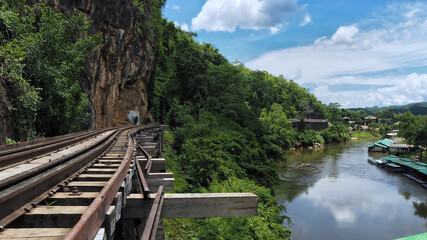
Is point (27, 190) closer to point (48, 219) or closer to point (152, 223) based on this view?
point (48, 219)

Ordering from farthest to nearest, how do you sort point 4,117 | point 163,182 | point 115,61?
point 115,61, point 4,117, point 163,182

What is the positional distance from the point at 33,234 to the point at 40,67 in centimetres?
1136

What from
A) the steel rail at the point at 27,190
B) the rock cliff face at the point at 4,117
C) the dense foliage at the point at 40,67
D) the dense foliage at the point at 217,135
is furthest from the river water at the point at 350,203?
the steel rail at the point at 27,190

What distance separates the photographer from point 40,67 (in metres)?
11.2

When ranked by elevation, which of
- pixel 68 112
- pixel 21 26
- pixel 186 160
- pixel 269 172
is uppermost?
pixel 21 26

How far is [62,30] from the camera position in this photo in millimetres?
12102

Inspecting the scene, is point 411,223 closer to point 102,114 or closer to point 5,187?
point 5,187

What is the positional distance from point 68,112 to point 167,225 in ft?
25.6

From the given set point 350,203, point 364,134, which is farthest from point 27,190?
point 364,134

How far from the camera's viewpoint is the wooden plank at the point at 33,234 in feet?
6.48

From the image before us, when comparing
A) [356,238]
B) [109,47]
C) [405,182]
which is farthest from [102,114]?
[405,182]

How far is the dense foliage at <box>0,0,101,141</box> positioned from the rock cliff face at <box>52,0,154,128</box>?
3.41 meters

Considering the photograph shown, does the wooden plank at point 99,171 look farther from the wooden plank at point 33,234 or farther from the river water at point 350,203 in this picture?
the river water at point 350,203

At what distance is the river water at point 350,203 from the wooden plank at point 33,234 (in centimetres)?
1746
